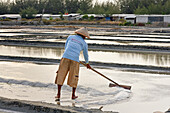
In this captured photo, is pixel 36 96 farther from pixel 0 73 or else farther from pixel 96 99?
pixel 0 73

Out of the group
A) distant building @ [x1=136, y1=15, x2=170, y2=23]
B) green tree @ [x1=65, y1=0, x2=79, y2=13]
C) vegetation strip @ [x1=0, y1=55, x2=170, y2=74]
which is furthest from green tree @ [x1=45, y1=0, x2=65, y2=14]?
vegetation strip @ [x1=0, y1=55, x2=170, y2=74]

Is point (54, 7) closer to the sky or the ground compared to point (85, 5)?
closer to the ground

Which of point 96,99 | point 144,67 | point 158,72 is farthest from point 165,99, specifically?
point 144,67

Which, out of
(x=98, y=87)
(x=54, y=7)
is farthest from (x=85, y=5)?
(x=98, y=87)

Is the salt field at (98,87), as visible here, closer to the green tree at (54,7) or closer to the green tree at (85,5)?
the green tree at (85,5)

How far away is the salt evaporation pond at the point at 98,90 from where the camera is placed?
630cm

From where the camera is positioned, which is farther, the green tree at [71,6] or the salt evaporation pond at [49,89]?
the green tree at [71,6]

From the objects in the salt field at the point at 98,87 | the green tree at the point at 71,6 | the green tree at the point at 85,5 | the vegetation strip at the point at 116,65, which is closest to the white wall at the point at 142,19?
the vegetation strip at the point at 116,65

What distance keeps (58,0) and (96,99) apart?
343 feet

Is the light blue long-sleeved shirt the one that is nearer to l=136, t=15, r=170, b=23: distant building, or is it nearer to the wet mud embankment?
the wet mud embankment

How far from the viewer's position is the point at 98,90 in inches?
293

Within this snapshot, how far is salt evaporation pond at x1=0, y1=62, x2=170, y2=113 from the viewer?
6.30 m

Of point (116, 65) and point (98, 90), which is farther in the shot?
point (116, 65)

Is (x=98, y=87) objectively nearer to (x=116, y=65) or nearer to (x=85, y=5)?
(x=116, y=65)
